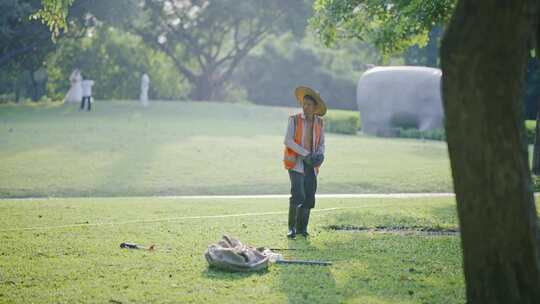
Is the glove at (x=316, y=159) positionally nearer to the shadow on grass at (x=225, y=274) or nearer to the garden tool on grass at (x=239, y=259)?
Answer: the garden tool on grass at (x=239, y=259)

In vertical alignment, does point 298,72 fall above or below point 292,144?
above

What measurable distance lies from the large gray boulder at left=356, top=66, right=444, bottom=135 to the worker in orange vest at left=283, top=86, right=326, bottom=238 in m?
22.7

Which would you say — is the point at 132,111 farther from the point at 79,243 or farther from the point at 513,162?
the point at 513,162

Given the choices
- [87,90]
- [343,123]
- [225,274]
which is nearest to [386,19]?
[225,274]

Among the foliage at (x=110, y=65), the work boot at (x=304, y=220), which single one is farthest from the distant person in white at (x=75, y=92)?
the work boot at (x=304, y=220)

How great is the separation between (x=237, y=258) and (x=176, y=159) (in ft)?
46.9

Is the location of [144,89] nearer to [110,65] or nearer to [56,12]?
[110,65]

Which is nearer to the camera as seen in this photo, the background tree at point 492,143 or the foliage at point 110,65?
the background tree at point 492,143

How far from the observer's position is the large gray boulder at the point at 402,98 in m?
31.9

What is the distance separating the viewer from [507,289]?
5.30 m

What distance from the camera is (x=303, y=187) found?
32.2 feet

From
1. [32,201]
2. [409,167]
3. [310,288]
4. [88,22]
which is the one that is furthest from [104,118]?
[310,288]

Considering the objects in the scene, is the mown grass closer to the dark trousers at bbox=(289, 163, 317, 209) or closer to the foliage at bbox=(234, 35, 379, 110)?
the dark trousers at bbox=(289, 163, 317, 209)

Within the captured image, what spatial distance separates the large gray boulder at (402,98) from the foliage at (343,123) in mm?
1021
